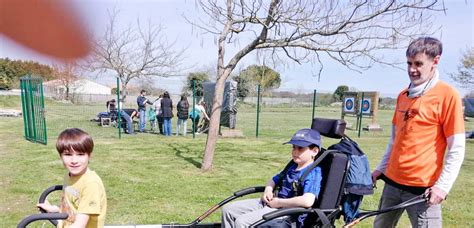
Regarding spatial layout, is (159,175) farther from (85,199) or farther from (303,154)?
(85,199)

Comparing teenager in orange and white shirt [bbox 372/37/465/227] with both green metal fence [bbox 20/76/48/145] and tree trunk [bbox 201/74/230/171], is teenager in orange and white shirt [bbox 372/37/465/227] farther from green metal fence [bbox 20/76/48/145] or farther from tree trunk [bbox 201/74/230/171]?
green metal fence [bbox 20/76/48/145]

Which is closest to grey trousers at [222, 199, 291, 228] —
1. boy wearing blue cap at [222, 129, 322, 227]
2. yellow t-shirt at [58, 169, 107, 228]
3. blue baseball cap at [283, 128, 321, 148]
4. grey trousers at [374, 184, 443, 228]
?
boy wearing blue cap at [222, 129, 322, 227]

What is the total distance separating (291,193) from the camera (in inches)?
119

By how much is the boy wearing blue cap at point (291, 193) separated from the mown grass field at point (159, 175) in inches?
48.7

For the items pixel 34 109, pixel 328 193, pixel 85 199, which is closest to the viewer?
pixel 85 199

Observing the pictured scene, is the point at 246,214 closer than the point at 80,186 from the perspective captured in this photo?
No

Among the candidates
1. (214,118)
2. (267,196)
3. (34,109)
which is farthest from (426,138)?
(34,109)

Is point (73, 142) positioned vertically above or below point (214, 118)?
above

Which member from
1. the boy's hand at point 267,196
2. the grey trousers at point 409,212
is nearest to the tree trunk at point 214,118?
the boy's hand at point 267,196

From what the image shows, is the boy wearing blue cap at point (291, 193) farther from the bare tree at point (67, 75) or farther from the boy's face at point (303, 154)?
the bare tree at point (67, 75)

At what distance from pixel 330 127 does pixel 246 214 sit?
99 cm

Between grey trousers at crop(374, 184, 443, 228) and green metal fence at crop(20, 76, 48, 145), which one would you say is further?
green metal fence at crop(20, 76, 48, 145)

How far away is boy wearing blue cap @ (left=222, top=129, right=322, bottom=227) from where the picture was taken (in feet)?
9.23

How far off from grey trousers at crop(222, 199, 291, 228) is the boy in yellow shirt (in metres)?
1.08
